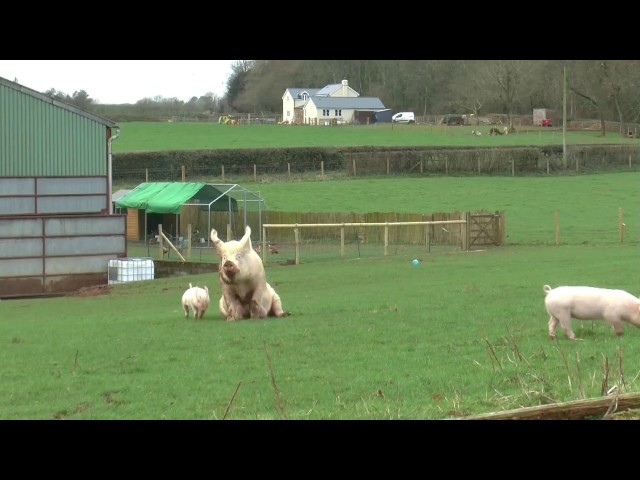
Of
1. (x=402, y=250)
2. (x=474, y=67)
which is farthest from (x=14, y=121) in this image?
(x=474, y=67)

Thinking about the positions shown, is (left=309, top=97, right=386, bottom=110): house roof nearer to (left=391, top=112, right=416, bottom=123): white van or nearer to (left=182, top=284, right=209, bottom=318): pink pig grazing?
(left=391, top=112, right=416, bottom=123): white van

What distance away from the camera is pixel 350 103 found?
417 feet

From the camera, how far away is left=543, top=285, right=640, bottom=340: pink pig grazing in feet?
51.3

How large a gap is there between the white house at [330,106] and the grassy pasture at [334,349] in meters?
A: 88.7

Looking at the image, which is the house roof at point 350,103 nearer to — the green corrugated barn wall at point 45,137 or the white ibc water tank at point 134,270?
the green corrugated barn wall at point 45,137

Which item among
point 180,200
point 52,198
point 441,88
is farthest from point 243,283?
point 441,88

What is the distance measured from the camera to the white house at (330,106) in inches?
4931

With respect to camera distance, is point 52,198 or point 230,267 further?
point 52,198

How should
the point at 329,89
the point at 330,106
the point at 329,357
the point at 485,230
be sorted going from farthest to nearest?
the point at 329,89
the point at 330,106
the point at 485,230
the point at 329,357

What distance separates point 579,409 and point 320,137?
88990 millimetres

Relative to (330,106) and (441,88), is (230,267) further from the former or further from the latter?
(330,106)

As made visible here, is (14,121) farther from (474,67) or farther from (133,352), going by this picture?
(474,67)

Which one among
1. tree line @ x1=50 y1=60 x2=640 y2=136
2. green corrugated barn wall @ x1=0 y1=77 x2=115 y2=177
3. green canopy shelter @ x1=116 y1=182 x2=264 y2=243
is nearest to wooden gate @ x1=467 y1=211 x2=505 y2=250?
green canopy shelter @ x1=116 y1=182 x2=264 y2=243

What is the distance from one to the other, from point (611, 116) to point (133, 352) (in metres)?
81.6
